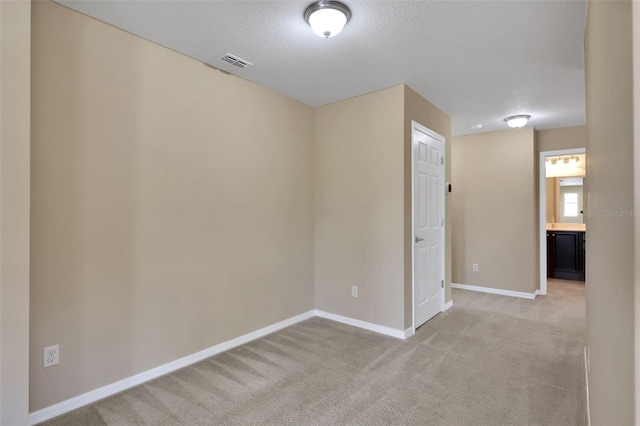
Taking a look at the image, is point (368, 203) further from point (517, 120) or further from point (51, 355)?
point (51, 355)

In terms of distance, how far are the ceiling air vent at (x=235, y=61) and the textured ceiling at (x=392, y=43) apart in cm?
5

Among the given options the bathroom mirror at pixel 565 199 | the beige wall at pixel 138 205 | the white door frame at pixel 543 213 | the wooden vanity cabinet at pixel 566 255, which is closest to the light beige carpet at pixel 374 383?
the beige wall at pixel 138 205

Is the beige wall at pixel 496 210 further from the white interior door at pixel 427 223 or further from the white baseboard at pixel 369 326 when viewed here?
the white baseboard at pixel 369 326

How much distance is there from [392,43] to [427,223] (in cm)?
198

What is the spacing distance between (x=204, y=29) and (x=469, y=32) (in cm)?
181

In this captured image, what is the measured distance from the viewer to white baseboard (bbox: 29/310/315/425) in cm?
190

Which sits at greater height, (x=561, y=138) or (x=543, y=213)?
(x=561, y=138)

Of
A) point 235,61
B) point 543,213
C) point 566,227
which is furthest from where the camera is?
point 566,227

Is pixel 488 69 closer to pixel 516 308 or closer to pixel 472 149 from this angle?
pixel 472 149

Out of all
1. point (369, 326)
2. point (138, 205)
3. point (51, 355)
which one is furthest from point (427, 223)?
point (51, 355)

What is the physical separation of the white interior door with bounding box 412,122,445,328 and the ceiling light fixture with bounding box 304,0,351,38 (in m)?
1.60

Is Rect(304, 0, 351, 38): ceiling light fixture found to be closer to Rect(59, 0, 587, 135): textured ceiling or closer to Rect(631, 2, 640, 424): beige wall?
Rect(59, 0, 587, 135): textured ceiling

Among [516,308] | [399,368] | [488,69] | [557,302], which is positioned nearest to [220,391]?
[399,368]

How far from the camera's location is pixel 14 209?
1.60 m
